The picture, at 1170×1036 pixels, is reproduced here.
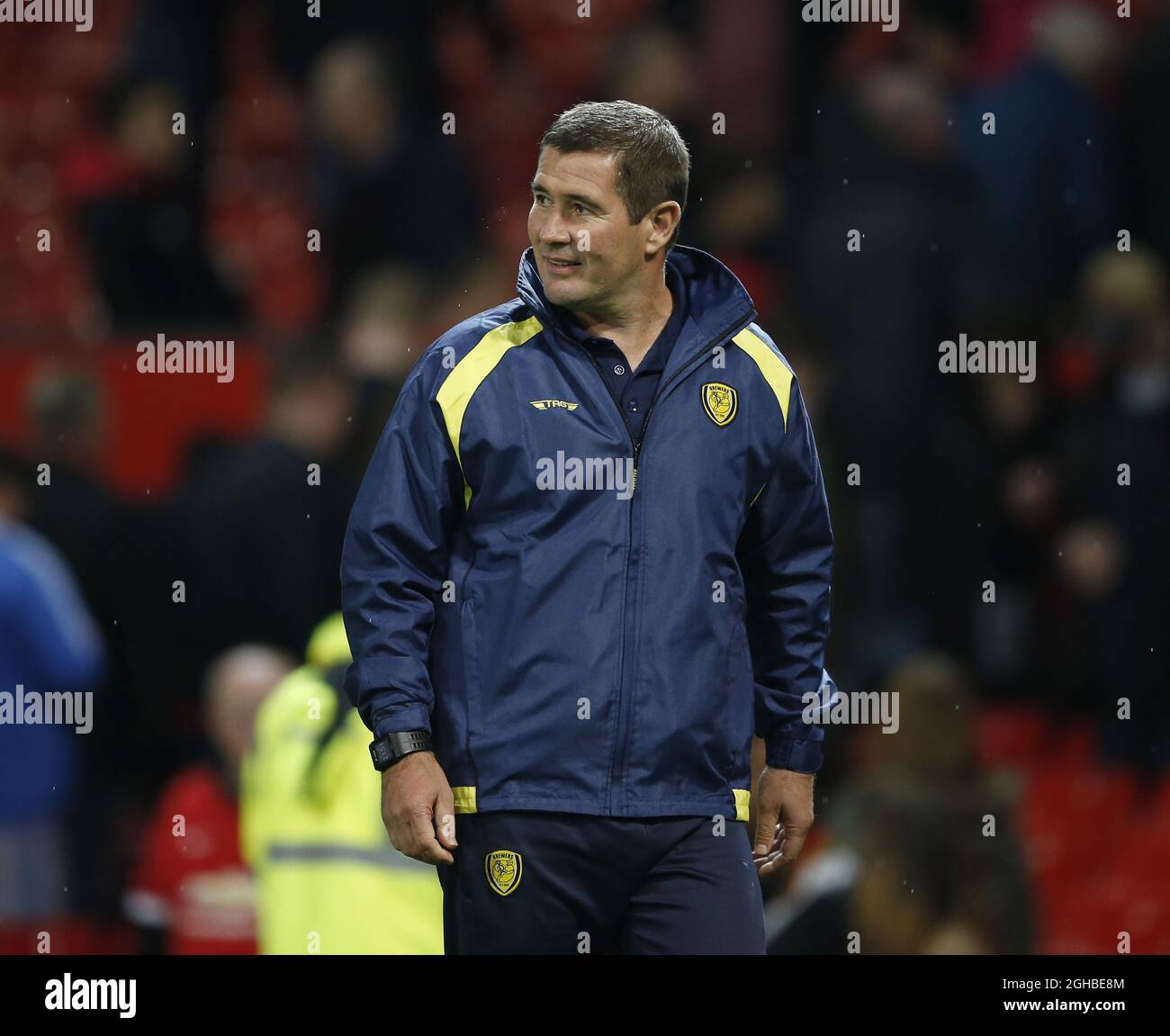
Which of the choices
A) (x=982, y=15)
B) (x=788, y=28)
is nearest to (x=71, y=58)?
(x=788, y=28)

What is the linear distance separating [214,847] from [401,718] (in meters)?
2.76

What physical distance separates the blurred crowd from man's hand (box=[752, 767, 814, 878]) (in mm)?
1576

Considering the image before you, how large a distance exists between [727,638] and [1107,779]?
351cm

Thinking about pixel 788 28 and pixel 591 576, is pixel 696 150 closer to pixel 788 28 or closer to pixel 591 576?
pixel 788 28

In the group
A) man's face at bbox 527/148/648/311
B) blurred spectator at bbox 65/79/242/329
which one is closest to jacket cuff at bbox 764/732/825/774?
man's face at bbox 527/148/648/311

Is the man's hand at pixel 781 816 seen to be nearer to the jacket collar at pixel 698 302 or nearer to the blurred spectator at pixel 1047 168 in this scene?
the jacket collar at pixel 698 302

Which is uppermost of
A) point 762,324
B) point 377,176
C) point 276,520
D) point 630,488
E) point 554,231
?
point 377,176

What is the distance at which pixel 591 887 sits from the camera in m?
3.00

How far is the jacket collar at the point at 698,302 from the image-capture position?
316 centimetres

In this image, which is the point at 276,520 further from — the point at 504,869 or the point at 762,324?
the point at 504,869

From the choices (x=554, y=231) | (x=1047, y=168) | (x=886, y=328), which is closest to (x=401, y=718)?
(x=554, y=231)

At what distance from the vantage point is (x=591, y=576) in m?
3.02

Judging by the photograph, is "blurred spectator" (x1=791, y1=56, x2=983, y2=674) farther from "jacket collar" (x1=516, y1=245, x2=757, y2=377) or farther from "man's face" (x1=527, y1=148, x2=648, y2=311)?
"man's face" (x1=527, y1=148, x2=648, y2=311)

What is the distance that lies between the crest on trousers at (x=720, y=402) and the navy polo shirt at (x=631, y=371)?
0.24ft
